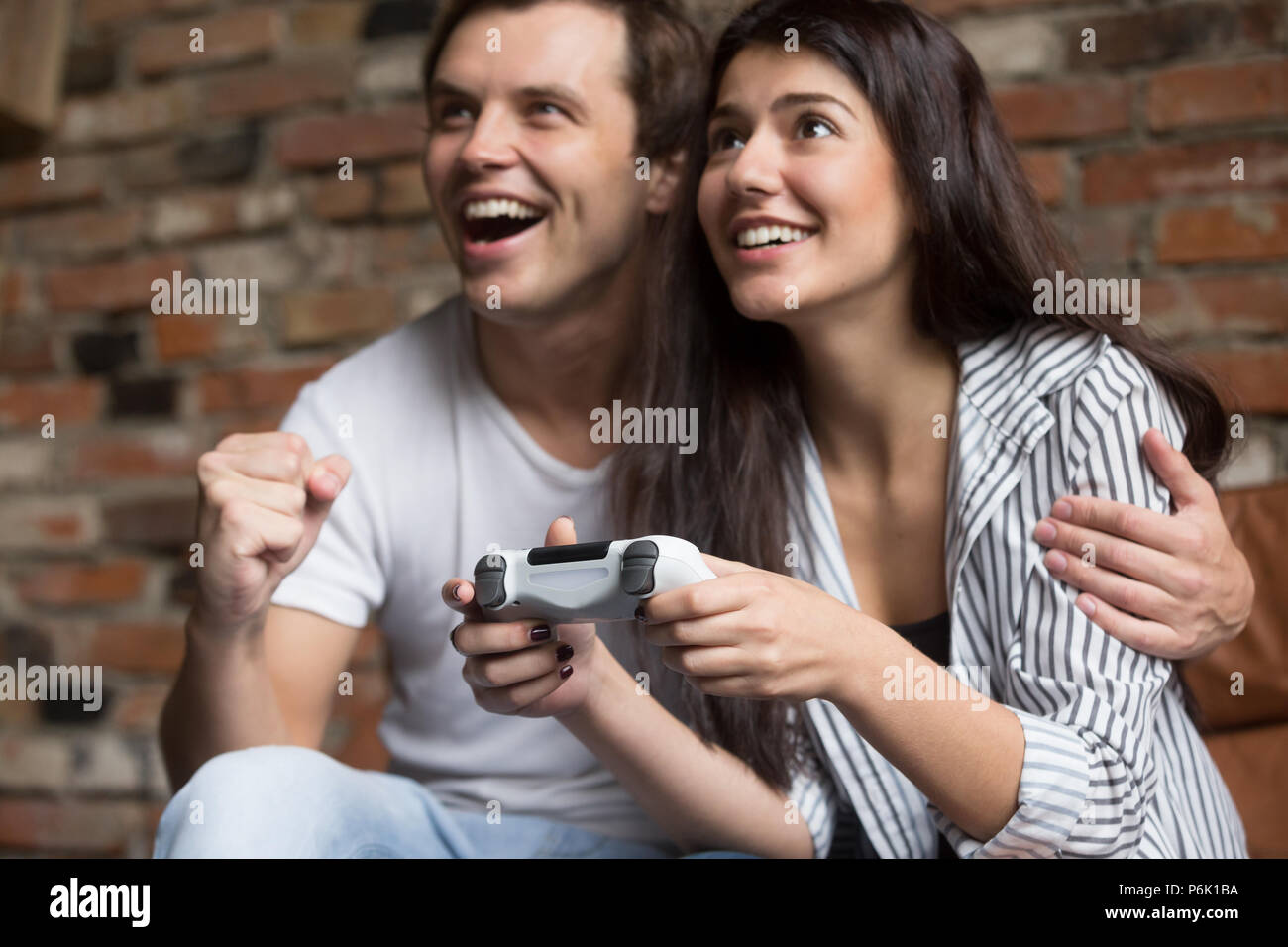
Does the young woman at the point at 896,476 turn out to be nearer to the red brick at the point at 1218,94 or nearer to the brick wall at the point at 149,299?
the red brick at the point at 1218,94

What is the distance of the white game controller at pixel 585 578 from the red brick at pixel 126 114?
130 centimetres

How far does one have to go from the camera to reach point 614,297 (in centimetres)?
119

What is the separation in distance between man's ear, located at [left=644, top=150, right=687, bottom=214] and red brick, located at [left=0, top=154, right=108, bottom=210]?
1002 millimetres

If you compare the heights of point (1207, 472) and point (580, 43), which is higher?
point (580, 43)

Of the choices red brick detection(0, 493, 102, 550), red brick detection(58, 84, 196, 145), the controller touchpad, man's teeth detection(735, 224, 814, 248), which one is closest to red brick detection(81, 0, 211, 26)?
red brick detection(58, 84, 196, 145)

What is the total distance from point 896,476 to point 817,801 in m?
0.28

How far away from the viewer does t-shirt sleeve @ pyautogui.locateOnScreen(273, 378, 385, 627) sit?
1.09 meters

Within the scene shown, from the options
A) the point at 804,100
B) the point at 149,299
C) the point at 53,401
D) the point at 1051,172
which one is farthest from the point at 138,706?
the point at 1051,172

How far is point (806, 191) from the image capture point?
923mm

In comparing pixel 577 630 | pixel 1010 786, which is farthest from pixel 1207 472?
Result: pixel 577 630

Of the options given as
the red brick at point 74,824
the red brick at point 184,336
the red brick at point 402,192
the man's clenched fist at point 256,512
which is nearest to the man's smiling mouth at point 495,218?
the man's clenched fist at point 256,512

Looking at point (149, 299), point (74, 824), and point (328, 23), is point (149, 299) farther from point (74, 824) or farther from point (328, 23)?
point (74, 824)
